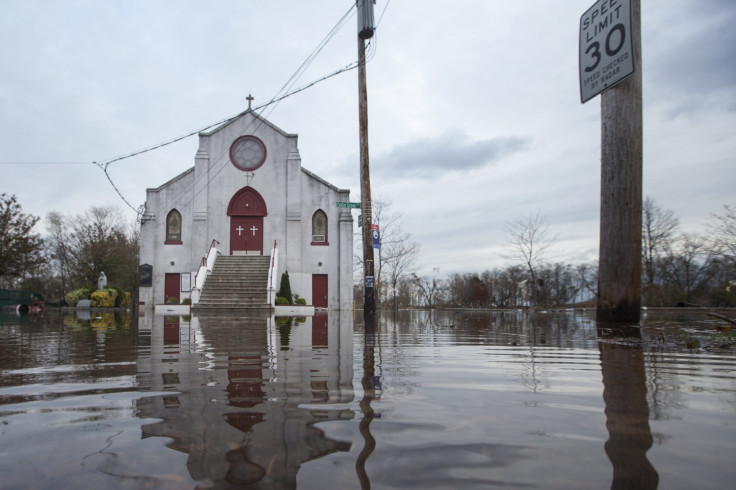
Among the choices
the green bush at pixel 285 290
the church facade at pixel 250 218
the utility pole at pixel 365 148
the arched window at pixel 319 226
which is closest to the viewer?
the utility pole at pixel 365 148

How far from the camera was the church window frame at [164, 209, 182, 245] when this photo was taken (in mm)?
26766

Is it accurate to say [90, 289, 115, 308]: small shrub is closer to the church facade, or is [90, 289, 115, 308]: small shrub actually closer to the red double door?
the church facade

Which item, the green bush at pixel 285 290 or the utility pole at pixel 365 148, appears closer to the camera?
the utility pole at pixel 365 148

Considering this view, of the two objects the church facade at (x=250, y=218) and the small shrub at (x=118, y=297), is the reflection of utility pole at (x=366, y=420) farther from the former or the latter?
the small shrub at (x=118, y=297)

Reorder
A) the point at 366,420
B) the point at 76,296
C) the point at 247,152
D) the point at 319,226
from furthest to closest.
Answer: the point at 76,296 → the point at 247,152 → the point at 319,226 → the point at 366,420

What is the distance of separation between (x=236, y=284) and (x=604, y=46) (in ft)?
58.7

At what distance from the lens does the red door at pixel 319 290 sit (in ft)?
87.2

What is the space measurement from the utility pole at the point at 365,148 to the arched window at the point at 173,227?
17497 mm

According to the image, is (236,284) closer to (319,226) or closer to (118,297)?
(319,226)

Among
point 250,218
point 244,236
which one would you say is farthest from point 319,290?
point 250,218

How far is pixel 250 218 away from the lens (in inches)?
1069

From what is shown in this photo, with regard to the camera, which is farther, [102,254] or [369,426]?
[102,254]

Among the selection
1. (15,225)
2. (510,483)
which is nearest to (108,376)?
(510,483)

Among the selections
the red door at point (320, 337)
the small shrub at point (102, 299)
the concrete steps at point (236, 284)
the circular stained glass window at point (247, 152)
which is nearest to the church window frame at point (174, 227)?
the concrete steps at point (236, 284)
